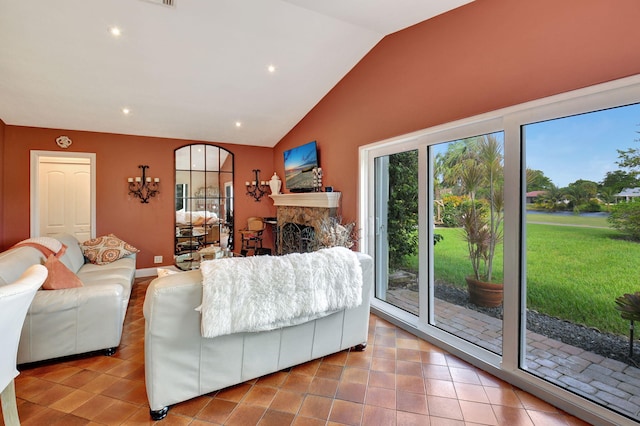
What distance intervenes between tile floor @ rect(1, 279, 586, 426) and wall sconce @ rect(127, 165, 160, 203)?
131 inches

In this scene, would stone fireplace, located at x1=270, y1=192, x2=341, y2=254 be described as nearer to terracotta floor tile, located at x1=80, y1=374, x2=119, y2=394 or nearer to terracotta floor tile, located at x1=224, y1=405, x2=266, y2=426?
terracotta floor tile, located at x1=224, y1=405, x2=266, y2=426

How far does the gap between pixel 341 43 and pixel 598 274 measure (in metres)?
3.09

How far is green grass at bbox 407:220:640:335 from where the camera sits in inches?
66.5

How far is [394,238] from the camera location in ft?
11.1

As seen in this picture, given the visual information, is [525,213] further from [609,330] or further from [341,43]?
[341,43]

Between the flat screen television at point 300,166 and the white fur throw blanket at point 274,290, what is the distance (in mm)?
2527

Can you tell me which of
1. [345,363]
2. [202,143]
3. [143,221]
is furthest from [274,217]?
[345,363]

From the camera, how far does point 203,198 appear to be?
5.64 meters

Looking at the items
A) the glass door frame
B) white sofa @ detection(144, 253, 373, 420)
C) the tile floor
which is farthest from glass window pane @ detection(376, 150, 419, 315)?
white sofa @ detection(144, 253, 373, 420)

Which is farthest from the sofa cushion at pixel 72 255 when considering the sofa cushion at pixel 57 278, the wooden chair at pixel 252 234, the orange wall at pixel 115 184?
the wooden chair at pixel 252 234

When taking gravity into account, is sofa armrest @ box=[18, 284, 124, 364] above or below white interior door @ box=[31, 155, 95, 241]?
below

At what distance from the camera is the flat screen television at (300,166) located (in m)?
4.56

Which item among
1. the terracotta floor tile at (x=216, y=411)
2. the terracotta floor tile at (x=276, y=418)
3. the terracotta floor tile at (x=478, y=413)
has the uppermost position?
the terracotta floor tile at (x=276, y=418)

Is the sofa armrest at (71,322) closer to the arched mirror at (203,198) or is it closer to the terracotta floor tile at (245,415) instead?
the terracotta floor tile at (245,415)
